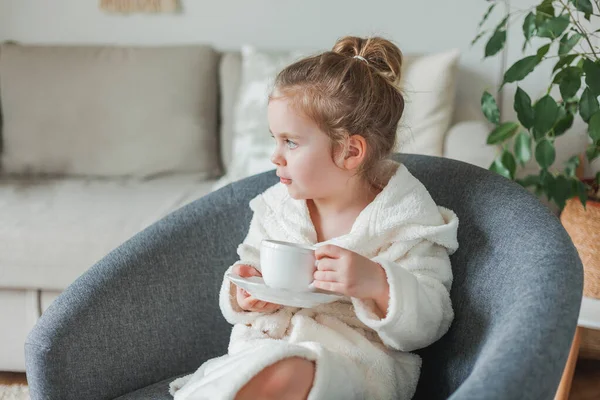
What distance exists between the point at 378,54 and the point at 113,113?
156 cm

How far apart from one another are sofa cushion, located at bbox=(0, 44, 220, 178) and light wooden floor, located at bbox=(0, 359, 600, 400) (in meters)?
0.80

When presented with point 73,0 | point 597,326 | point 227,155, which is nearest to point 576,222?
point 597,326

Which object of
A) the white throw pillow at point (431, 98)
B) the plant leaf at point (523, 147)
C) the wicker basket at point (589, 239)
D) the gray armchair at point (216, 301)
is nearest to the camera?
the gray armchair at point (216, 301)

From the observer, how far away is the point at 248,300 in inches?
50.4

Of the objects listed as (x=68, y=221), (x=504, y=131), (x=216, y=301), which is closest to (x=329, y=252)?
(x=216, y=301)

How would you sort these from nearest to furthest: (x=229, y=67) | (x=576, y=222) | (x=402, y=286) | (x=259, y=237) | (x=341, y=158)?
(x=402, y=286) → (x=341, y=158) → (x=259, y=237) → (x=576, y=222) → (x=229, y=67)

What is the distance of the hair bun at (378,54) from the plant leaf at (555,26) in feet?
1.41

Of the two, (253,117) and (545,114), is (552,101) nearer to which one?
(545,114)

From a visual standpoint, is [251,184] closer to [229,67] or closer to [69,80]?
[229,67]

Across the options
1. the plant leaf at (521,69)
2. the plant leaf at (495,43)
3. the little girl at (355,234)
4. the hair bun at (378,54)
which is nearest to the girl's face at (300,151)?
the little girl at (355,234)

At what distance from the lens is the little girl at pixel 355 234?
1.16 m

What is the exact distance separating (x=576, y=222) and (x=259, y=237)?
2.66ft

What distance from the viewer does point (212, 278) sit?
1.47 m

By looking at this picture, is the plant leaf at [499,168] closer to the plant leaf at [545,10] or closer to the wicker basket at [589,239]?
the wicker basket at [589,239]
